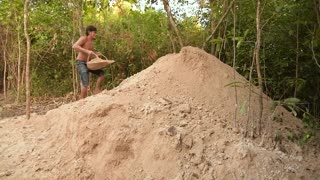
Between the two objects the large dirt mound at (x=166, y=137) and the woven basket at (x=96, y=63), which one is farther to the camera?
the woven basket at (x=96, y=63)

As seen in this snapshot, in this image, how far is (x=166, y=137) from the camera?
357 centimetres

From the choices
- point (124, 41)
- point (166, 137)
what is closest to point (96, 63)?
point (166, 137)

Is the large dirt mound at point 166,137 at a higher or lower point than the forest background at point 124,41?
lower

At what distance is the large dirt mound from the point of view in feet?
11.3

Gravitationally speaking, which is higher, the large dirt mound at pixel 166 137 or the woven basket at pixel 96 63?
the woven basket at pixel 96 63

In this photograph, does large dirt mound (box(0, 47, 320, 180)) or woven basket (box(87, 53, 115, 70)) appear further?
woven basket (box(87, 53, 115, 70))

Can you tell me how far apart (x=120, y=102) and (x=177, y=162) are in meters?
0.92

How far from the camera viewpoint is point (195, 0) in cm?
627

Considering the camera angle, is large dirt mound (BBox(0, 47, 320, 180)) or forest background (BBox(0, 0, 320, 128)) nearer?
large dirt mound (BBox(0, 47, 320, 180))

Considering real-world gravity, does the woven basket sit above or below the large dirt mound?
above

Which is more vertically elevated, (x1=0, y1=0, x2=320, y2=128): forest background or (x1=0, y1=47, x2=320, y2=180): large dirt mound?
(x1=0, y1=0, x2=320, y2=128): forest background

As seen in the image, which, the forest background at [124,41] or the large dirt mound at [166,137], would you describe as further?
the forest background at [124,41]

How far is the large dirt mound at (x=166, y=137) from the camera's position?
3445 millimetres

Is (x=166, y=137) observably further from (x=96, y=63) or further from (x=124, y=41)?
(x=124, y=41)
